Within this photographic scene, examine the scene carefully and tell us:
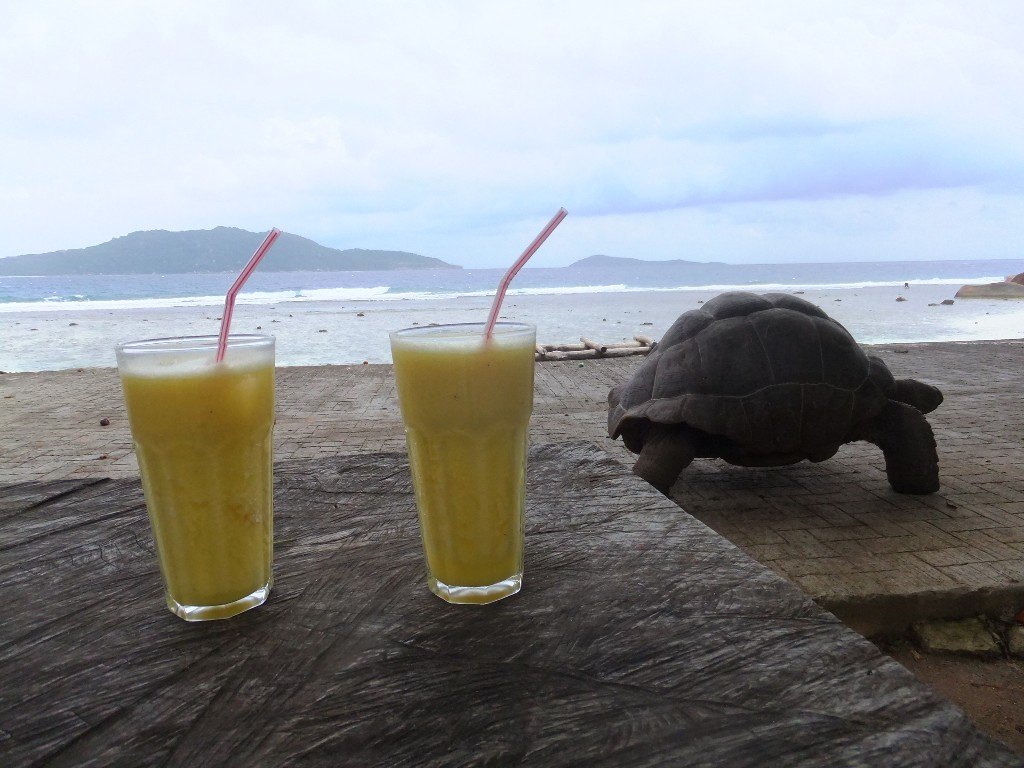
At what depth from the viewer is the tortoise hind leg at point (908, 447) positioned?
3.93 meters

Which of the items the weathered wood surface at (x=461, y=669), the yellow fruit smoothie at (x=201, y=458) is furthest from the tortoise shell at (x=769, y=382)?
the yellow fruit smoothie at (x=201, y=458)

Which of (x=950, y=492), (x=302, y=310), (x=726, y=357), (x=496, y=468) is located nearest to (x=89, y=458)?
(x=726, y=357)

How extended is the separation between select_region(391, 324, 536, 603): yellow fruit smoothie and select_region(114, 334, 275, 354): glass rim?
0.62 feet

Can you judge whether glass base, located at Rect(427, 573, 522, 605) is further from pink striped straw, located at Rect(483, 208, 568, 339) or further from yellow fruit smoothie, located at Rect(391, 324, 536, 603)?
pink striped straw, located at Rect(483, 208, 568, 339)

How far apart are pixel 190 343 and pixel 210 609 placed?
0.36m

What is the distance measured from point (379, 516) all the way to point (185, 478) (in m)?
0.45

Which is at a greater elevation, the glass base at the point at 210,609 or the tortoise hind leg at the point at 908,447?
the glass base at the point at 210,609

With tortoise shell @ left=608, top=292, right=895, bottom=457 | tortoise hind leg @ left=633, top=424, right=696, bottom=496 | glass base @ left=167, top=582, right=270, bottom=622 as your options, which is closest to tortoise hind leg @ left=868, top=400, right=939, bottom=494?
tortoise shell @ left=608, top=292, right=895, bottom=457

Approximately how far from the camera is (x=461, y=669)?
83 cm

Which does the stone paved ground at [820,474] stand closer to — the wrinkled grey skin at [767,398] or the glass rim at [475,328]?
the wrinkled grey skin at [767,398]

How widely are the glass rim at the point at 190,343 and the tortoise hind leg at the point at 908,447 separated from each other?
3.82m

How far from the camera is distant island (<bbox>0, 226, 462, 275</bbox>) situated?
7462cm

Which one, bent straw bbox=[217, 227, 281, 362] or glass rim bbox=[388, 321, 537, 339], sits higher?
bent straw bbox=[217, 227, 281, 362]

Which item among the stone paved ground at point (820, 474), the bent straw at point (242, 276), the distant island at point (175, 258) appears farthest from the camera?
the distant island at point (175, 258)
